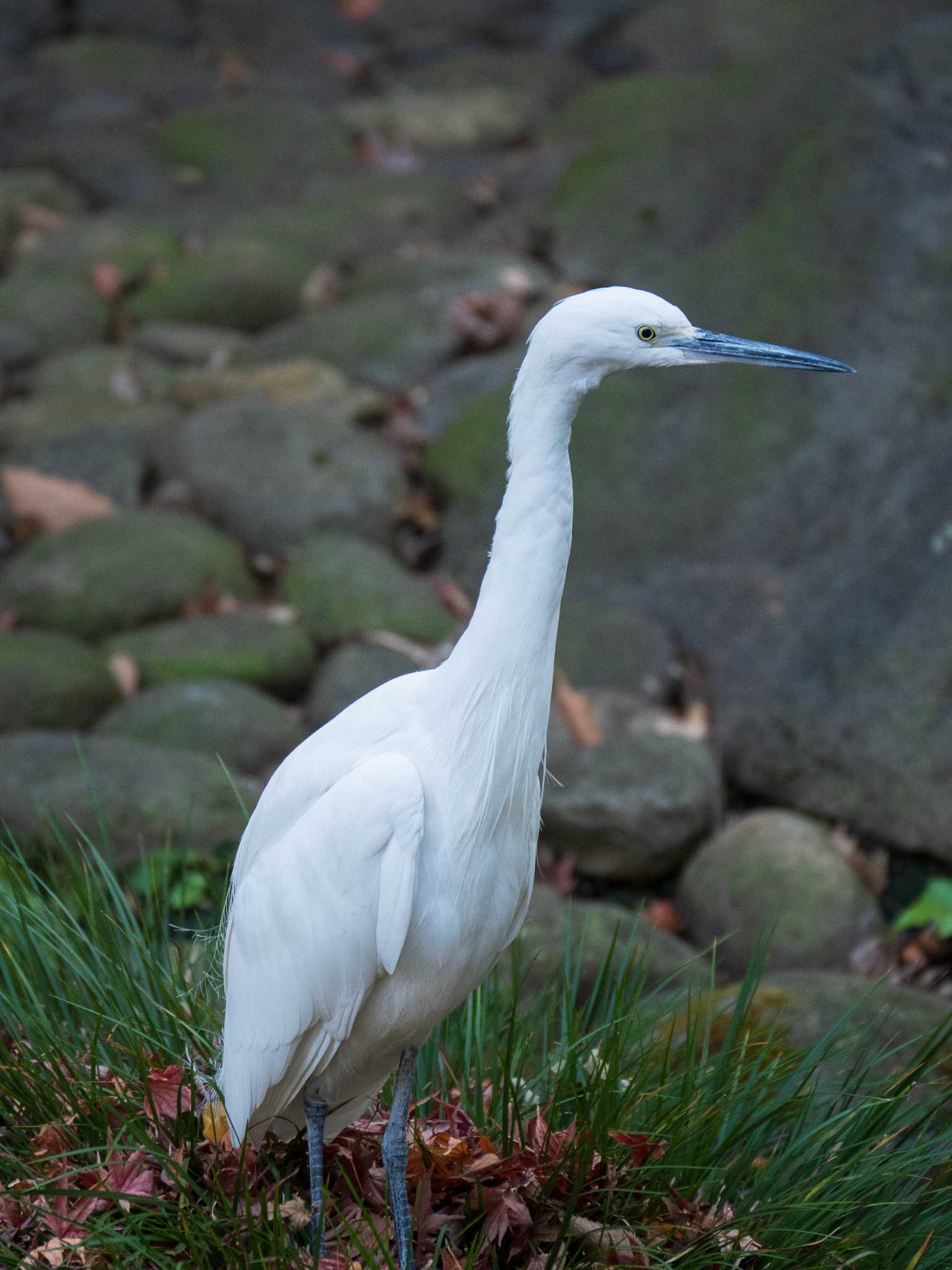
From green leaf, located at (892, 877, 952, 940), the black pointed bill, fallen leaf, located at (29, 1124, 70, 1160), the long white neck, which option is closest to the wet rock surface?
green leaf, located at (892, 877, 952, 940)

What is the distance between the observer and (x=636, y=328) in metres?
2.13

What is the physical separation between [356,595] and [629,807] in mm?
1463

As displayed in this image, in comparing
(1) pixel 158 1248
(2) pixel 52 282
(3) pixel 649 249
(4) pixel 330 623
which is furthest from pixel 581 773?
(2) pixel 52 282

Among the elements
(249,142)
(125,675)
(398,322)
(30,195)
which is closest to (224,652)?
(125,675)

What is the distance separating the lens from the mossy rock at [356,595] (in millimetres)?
5094

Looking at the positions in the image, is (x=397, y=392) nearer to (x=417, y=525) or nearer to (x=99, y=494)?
(x=417, y=525)

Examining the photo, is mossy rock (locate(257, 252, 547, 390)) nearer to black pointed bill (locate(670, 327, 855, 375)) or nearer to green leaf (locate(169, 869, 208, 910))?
green leaf (locate(169, 869, 208, 910))

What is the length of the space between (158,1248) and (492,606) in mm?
1268

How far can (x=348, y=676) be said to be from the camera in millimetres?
4730

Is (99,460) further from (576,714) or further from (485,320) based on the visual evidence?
(576,714)

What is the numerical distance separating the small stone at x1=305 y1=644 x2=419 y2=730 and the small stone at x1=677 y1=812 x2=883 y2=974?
125 cm

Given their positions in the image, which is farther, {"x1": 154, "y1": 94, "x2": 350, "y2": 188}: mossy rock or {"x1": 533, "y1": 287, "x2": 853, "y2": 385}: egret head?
{"x1": 154, "y1": 94, "x2": 350, "y2": 188}: mossy rock

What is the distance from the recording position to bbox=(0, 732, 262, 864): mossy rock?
3.85 m

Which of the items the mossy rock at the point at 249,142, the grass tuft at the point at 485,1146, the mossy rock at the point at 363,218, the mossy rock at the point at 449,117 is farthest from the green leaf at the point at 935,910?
the mossy rock at the point at 249,142
